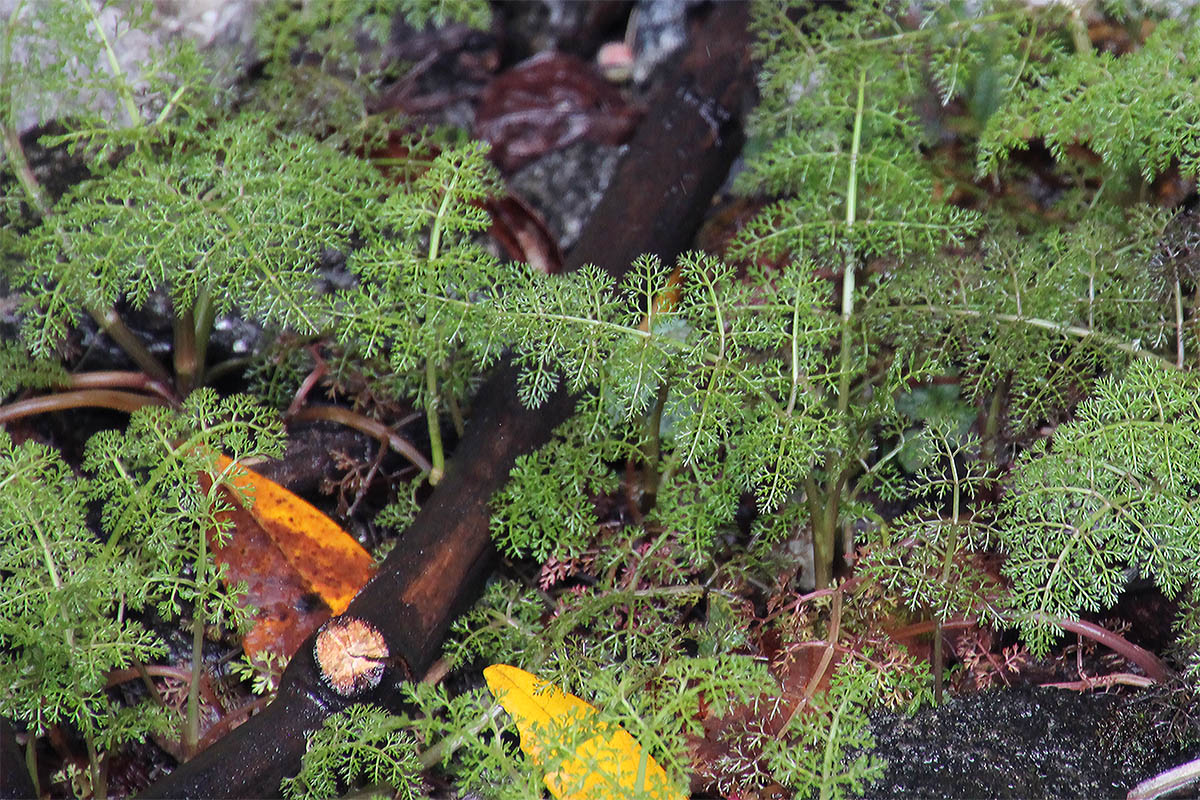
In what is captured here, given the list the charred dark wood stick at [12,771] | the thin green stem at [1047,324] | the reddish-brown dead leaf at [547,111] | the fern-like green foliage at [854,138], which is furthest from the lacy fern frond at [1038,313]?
the charred dark wood stick at [12,771]

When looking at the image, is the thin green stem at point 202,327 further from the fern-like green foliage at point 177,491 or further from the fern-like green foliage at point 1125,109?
the fern-like green foliage at point 1125,109

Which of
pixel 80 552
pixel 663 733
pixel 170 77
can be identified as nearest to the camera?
pixel 663 733

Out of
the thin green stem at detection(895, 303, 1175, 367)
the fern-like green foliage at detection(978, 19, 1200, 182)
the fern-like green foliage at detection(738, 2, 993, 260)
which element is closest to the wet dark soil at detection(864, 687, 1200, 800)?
the thin green stem at detection(895, 303, 1175, 367)

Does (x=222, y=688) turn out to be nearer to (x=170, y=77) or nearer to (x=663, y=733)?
(x=663, y=733)

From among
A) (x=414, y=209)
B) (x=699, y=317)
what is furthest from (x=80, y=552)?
(x=699, y=317)

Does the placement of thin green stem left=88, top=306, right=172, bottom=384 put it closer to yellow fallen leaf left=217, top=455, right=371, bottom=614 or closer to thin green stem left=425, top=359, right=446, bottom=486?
yellow fallen leaf left=217, top=455, right=371, bottom=614

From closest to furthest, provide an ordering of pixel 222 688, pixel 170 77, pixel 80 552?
pixel 80 552 → pixel 222 688 → pixel 170 77
